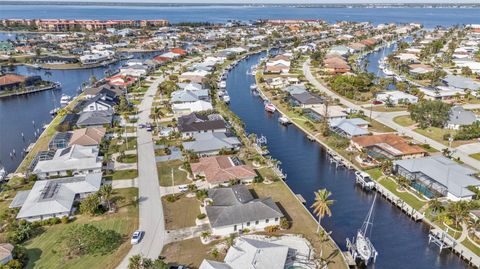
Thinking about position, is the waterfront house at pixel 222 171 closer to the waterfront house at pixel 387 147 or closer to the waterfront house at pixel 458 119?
the waterfront house at pixel 387 147

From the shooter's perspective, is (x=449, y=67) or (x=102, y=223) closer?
(x=102, y=223)

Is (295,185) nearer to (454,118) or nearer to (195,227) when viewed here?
(195,227)

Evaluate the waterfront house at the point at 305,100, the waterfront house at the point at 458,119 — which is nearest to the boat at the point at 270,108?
the waterfront house at the point at 305,100

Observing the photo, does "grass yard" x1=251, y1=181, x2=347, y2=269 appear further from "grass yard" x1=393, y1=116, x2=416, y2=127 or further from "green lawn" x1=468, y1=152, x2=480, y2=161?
"grass yard" x1=393, y1=116, x2=416, y2=127

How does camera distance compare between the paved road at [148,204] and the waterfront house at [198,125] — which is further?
the waterfront house at [198,125]

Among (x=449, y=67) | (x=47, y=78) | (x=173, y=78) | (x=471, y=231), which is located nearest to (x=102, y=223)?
(x=471, y=231)

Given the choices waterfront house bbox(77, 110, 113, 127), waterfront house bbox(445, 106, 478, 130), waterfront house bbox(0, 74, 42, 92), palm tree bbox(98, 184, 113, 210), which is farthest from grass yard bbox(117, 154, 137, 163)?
waterfront house bbox(0, 74, 42, 92)
